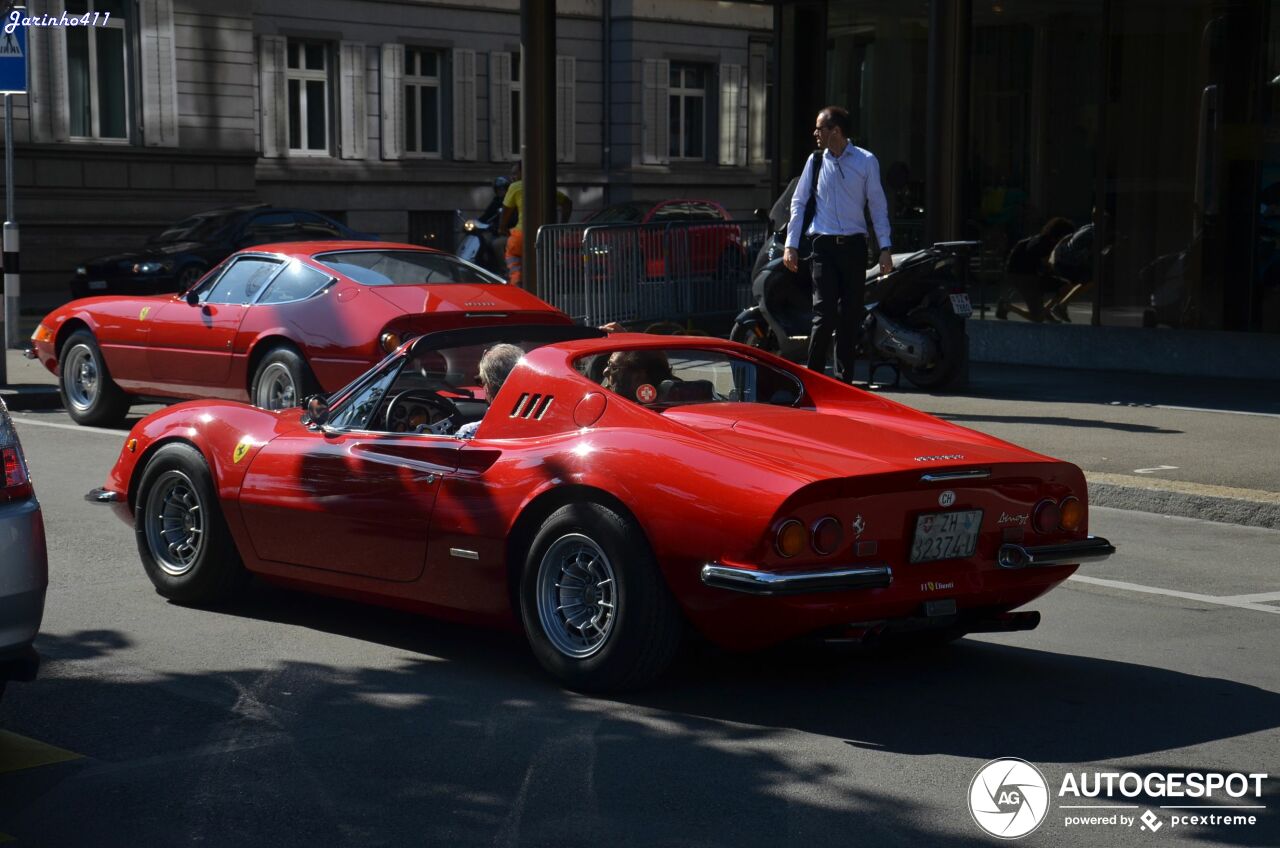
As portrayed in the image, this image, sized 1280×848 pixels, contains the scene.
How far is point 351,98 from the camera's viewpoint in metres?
35.9

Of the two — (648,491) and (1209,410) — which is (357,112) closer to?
(1209,410)

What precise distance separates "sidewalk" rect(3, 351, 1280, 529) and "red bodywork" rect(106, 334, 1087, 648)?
348 centimetres

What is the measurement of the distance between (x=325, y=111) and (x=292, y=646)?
3089 centimetres

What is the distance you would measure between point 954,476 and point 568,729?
1.44 m

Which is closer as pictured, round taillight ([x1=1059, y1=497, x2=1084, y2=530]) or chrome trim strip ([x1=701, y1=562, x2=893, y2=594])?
chrome trim strip ([x1=701, y1=562, x2=893, y2=594])

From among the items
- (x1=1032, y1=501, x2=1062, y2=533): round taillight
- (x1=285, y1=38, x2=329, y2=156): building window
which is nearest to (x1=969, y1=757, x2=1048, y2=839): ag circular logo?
(x1=1032, y1=501, x2=1062, y2=533): round taillight

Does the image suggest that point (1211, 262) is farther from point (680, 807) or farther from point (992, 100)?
point (680, 807)

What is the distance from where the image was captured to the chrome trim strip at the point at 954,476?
5445 mm

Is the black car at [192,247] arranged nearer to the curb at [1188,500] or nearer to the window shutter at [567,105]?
the window shutter at [567,105]

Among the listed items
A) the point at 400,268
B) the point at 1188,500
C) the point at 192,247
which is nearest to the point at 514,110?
the point at 192,247

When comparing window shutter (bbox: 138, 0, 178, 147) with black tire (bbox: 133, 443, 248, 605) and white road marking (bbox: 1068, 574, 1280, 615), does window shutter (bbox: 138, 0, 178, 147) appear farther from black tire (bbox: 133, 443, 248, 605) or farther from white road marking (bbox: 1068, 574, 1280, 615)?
white road marking (bbox: 1068, 574, 1280, 615)

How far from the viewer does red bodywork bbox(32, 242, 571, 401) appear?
11.2 m

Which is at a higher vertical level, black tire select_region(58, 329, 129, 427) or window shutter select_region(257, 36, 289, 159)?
window shutter select_region(257, 36, 289, 159)

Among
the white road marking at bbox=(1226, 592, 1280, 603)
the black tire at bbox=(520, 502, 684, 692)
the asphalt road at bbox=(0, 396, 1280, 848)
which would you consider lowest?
the white road marking at bbox=(1226, 592, 1280, 603)
